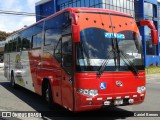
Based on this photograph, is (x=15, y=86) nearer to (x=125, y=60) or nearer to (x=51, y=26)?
(x=51, y=26)

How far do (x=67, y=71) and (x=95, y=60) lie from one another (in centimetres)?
89

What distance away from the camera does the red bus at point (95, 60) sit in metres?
8.25

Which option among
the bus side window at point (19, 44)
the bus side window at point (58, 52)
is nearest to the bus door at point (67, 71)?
the bus side window at point (58, 52)

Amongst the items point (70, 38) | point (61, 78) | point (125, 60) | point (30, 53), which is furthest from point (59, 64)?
point (30, 53)

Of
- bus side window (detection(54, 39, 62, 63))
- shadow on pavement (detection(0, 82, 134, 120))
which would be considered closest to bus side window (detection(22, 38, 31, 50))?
shadow on pavement (detection(0, 82, 134, 120))

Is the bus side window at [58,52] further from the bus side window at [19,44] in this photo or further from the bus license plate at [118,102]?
the bus side window at [19,44]

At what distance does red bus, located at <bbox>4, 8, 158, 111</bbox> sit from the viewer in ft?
27.1

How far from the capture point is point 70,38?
8.62 m

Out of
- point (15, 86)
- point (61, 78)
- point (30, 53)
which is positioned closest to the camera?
point (61, 78)

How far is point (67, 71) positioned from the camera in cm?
876

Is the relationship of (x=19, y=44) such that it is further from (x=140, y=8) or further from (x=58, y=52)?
(x=140, y=8)

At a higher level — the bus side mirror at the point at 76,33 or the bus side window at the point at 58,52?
the bus side mirror at the point at 76,33

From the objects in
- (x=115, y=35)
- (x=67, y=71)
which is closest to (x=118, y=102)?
(x=67, y=71)

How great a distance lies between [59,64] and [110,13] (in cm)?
209
